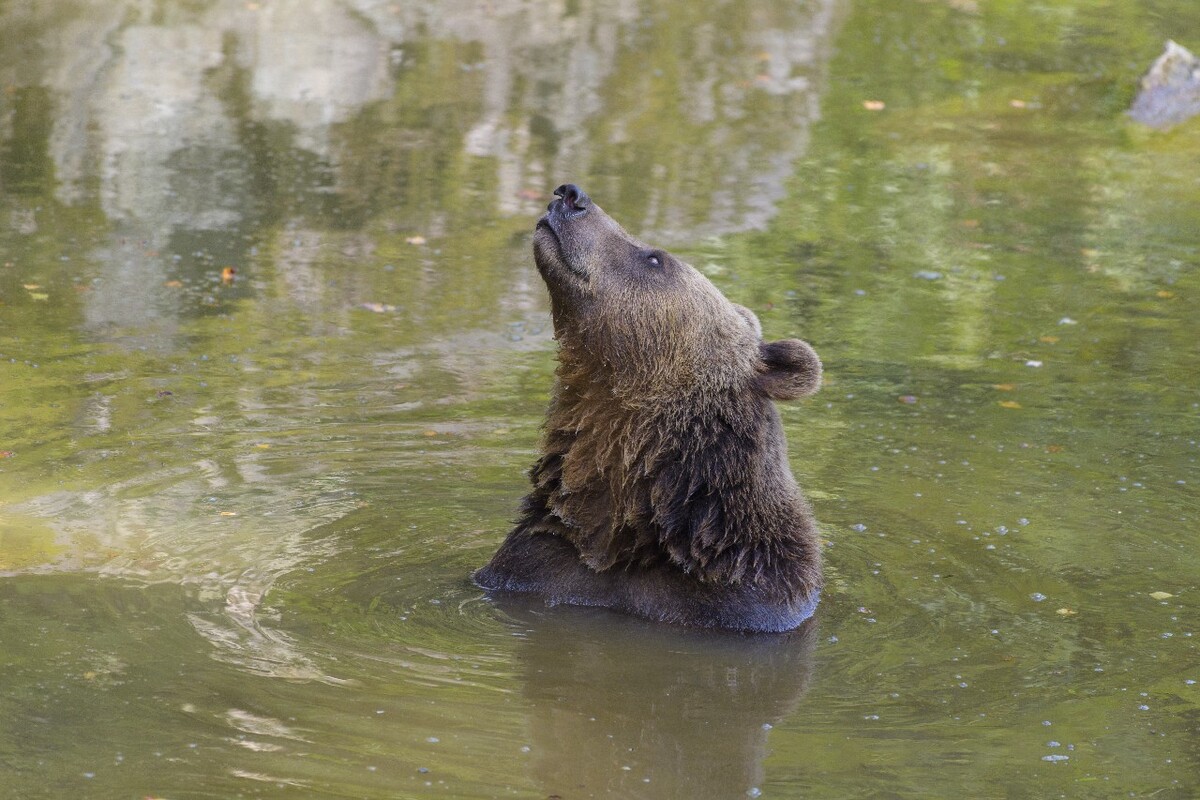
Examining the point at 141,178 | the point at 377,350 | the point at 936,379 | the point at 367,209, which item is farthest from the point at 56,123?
the point at 936,379

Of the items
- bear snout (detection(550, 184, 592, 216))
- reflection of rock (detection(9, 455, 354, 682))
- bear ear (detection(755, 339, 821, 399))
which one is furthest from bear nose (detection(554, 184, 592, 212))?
reflection of rock (detection(9, 455, 354, 682))

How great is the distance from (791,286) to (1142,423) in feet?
10.4

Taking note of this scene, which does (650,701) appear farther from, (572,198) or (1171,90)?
(1171,90)

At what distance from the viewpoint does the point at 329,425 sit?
905 centimetres

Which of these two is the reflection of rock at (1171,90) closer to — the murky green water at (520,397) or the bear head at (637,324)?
the murky green water at (520,397)

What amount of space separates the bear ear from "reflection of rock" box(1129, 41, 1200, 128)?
40.1 feet

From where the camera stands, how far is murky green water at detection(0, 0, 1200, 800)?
5699 mm

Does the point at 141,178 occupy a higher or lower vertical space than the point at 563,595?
higher

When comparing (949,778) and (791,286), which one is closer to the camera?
(949,778)

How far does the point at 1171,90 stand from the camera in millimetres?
17688

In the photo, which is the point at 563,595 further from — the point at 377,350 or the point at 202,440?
the point at 377,350

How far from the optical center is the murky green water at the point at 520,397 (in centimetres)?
570

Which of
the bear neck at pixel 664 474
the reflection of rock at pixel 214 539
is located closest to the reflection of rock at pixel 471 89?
the reflection of rock at pixel 214 539

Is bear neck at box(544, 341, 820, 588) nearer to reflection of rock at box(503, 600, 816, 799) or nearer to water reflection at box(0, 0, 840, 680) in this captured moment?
reflection of rock at box(503, 600, 816, 799)
